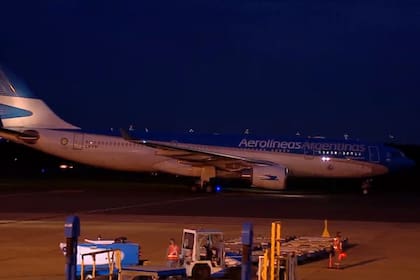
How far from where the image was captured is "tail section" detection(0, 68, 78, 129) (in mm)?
48969

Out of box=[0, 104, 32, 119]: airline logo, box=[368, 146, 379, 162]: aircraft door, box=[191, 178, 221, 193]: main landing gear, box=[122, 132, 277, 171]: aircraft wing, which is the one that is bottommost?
box=[191, 178, 221, 193]: main landing gear

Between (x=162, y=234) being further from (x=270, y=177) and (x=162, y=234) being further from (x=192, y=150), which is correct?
(x=192, y=150)

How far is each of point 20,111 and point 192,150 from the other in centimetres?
1176

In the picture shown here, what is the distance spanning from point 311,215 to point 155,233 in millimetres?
9540

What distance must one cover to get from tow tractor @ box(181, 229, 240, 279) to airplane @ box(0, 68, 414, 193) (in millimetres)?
28446

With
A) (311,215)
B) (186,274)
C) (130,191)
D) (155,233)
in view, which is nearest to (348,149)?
(130,191)

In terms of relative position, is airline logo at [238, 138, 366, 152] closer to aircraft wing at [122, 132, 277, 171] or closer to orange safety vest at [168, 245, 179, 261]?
aircraft wing at [122, 132, 277, 171]

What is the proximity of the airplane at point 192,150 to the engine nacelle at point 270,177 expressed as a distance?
498mm

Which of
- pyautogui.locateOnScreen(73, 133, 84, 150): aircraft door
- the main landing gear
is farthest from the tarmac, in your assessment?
pyautogui.locateOnScreen(73, 133, 84, 150): aircraft door

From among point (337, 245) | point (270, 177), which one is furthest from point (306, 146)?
point (337, 245)

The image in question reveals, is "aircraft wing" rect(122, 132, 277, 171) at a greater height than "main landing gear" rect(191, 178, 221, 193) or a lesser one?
greater

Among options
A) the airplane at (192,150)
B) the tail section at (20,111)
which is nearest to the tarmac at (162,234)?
the airplane at (192,150)

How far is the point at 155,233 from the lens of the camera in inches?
903

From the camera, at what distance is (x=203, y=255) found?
49.2 feet
